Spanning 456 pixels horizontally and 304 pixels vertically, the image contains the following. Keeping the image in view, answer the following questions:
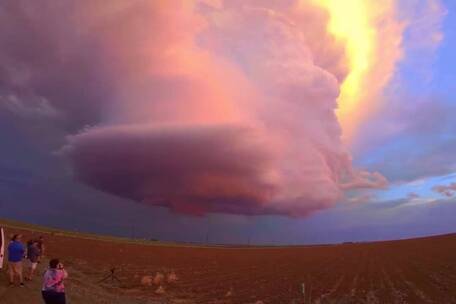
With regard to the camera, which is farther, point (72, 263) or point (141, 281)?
point (72, 263)

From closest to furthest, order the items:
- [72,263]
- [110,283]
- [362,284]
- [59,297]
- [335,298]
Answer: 1. [59,297]
2. [335,298]
3. [110,283]
4. [362,284]
5. [72,263]

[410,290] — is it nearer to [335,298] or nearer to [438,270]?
[335,298]

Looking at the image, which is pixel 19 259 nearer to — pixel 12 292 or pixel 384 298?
pixel 12 292

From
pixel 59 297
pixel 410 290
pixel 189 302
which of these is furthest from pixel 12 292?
pixel 410 290

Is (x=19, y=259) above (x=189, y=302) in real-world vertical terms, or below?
above

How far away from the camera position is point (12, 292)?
20703mm

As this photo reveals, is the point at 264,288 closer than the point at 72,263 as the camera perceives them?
Yes

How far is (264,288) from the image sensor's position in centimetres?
3969

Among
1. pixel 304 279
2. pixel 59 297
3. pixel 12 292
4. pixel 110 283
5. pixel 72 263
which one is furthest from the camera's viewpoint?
pixel 72 263

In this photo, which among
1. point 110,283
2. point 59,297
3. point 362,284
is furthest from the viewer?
point 362,284

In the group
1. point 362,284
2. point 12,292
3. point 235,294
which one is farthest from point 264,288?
point 12,292

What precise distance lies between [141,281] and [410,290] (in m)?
21.5

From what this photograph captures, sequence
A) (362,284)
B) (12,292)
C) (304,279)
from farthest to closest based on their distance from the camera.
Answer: (304,279)
(362,284)
(12,292)

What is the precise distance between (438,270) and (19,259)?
165ft
